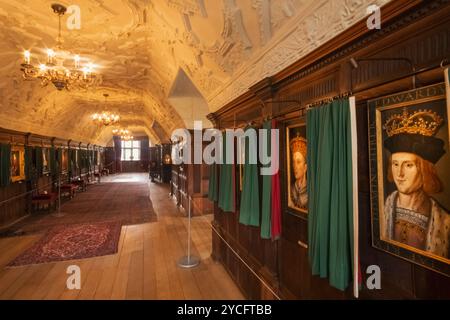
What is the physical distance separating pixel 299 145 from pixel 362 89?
827 millimetres

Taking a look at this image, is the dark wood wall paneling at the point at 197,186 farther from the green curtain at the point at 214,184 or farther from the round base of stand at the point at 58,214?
the round base of stand at the point at 58,214

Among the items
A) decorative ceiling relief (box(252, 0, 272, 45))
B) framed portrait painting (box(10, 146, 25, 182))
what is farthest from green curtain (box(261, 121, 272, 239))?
framed portrait painting (box(10, 146, 25, 182))

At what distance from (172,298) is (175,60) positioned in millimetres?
4657

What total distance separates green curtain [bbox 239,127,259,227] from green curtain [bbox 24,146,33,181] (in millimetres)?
8754

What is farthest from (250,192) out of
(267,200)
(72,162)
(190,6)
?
(72,162)

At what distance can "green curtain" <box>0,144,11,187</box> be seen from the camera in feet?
22.9

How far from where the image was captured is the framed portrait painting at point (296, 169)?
232cm

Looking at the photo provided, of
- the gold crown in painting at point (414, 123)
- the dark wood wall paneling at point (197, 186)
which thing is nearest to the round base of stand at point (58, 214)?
the dark wood wall paneling at point (197, 186)

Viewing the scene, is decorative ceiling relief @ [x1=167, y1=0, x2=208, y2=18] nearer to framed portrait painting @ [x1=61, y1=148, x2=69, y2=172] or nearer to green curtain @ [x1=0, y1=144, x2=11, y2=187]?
green curtain @ [x1=0, y1=144, x2=11, y2=187]

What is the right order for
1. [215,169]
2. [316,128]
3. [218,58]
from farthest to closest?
[215,169] < [218,58] < [316,128]

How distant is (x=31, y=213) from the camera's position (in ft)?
28.6

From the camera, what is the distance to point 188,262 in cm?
471
